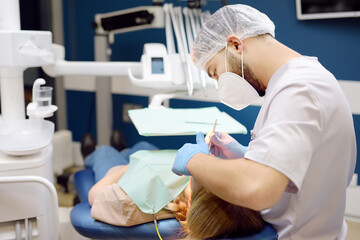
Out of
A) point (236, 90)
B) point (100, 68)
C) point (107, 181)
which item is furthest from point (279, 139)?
point (100, 68)

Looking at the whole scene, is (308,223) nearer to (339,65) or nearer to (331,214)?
(331,214)

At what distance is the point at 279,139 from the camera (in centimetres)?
90

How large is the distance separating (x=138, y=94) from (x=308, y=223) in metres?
2.10

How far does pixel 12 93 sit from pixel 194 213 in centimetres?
97

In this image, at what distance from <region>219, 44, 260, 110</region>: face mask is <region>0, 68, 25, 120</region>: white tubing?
0.86 metres

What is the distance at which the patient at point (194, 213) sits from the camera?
1.11 metres

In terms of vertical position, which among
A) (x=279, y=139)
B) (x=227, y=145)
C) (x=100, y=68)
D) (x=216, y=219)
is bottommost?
(x=216, y=219)

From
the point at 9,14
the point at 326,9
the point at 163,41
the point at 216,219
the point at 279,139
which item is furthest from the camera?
the point at 163,41

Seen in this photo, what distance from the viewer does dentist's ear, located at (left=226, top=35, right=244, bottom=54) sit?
118 cm

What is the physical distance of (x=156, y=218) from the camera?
1.34m

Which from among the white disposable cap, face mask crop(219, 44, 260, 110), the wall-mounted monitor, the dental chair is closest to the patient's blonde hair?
the dental chair

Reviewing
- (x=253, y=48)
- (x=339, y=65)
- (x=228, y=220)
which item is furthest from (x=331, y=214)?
(x=339, y=65)

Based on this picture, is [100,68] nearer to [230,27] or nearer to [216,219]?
[230,27]

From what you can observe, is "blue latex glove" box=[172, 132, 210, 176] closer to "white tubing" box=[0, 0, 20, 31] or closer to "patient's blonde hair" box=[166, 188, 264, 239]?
"patient's blonde hair" box=[166, 188, 264, 239]
